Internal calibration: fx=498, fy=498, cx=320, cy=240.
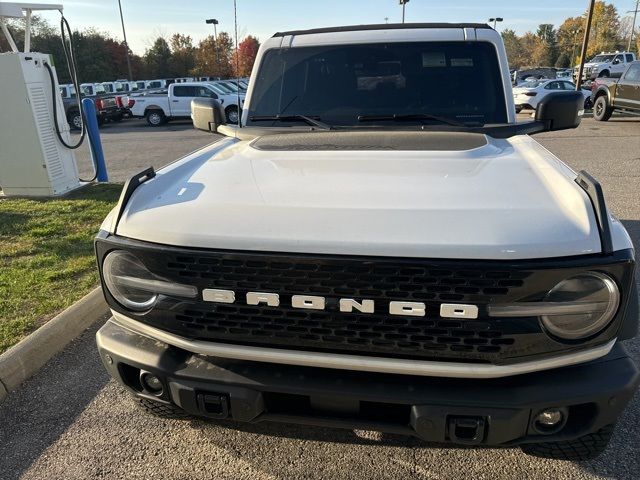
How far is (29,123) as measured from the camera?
722 centimetres

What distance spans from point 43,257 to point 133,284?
3488 millimetres

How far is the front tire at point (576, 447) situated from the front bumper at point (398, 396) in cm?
22

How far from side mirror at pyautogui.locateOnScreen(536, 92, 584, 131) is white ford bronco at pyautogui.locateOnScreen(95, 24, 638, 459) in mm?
1093

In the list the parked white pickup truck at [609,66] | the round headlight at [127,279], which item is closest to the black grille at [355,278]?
the round headlight at [127,279]

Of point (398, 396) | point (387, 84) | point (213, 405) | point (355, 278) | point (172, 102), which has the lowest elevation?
point (172, 102)

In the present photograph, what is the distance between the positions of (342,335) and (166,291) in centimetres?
70

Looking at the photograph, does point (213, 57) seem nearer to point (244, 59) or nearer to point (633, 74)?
point (244, 59)

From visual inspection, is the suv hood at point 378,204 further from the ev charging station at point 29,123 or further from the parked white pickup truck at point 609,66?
the parked white pickup truck at point 609,66

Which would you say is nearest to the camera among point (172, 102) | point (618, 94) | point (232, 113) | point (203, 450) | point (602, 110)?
point (203, 450)

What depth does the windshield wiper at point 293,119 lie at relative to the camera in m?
3.21

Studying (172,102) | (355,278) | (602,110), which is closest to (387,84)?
(355,278)

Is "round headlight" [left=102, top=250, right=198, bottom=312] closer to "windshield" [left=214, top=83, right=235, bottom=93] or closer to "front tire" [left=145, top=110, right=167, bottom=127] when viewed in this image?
"windshield" [left=214, top=83, right=235, bottom=93]

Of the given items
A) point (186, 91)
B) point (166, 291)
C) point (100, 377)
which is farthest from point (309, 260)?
point (186, 91)

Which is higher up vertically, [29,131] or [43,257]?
[29,131]
